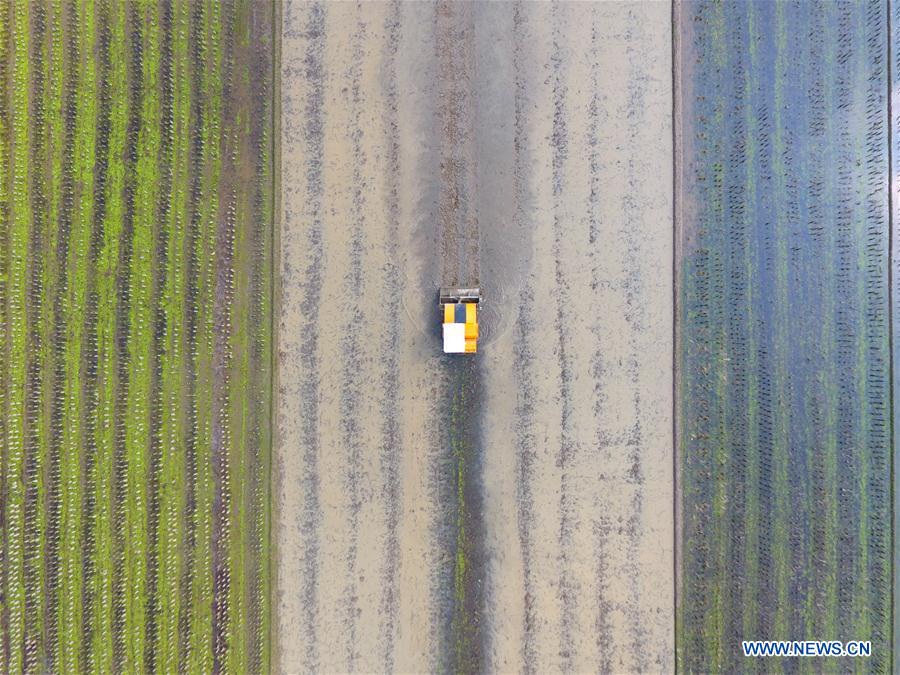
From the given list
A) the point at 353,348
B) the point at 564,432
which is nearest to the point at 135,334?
the point at 353,348

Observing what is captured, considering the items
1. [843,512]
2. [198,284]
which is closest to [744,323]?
[843,512]

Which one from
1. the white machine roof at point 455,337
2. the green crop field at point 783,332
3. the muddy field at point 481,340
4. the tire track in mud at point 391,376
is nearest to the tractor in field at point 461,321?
the white machine roof at point 455,337

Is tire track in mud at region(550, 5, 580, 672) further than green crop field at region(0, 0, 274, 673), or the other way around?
tire track in mud at region(550, 5, 580, 672)

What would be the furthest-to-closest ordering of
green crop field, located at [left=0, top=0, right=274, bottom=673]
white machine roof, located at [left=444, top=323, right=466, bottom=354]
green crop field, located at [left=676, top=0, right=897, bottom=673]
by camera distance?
1. green crop field, located at [left=676, top=0, right=897, bottom=673]
2. white machine roof, located at [left=444, top=323, right=466, bottom=354]
3. green crop field, located at [left=0, top=0, right=274, bottom=673]

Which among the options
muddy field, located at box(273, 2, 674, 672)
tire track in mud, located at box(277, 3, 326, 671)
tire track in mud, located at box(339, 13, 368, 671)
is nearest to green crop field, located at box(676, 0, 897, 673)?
muddy field, located at box(273, 2, 674, 672)

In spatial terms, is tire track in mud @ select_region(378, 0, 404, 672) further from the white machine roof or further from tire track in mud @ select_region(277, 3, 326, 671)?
tire track in mud @ select_region(277, 3, 326, 671)

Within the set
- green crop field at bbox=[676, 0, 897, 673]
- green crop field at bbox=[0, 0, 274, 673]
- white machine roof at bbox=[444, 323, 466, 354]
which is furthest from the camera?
green crop field at bbox=[676, 0, 897, 673]
